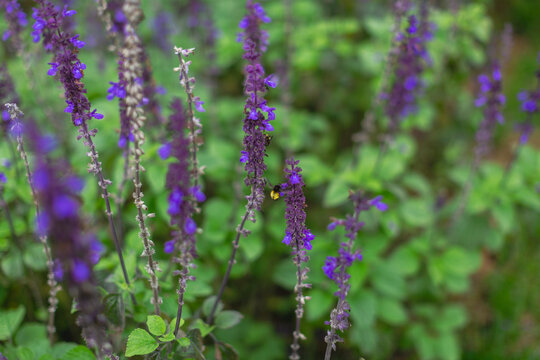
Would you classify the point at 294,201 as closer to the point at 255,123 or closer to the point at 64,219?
the point at 255,123

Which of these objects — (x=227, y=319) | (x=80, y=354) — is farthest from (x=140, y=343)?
(x=227, y=319)

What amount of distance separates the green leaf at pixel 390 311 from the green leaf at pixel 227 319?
7.69ft

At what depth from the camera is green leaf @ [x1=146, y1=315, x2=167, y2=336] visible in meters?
2.57

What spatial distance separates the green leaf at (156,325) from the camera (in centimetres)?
257

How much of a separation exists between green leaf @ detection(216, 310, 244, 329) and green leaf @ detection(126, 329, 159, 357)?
0.53m

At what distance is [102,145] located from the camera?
15.5ft

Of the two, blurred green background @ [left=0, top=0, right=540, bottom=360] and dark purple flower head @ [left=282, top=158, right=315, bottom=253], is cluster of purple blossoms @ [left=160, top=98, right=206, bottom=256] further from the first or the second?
blurred green background @ [left=0, top=0, right=540, bottom=360]

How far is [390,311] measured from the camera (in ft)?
15.8

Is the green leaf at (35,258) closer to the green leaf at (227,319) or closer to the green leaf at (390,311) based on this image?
the green leaf at (227,319)

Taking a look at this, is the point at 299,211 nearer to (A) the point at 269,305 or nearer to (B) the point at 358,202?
(B) the point at 358,202

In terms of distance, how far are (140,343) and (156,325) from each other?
0.49 ft

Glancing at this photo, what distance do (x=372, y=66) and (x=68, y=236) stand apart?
5.10 metres

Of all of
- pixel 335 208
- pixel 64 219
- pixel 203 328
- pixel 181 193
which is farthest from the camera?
pixel 335 208

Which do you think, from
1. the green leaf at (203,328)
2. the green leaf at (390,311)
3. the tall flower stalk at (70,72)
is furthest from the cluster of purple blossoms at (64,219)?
the green leaf at (390,311)
